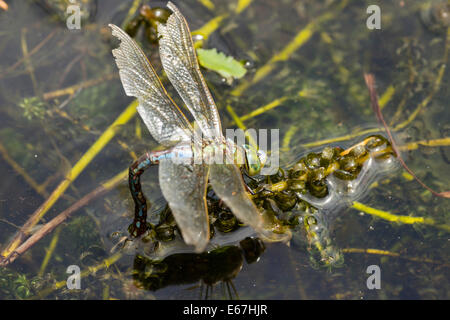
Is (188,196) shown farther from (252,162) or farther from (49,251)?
(49,251)

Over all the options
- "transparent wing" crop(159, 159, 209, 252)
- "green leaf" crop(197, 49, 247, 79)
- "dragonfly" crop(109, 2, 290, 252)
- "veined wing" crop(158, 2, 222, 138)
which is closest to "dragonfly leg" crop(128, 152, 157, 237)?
"dragonfly" crop(109, 2, 290, 252)

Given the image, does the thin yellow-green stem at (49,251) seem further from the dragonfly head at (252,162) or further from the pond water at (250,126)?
the dragonfly head at (252,162)

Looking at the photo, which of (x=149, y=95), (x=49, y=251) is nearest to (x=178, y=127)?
(x=149, y=95)

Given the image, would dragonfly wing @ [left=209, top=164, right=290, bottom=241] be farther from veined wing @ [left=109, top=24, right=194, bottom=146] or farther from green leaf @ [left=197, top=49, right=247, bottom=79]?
green leaf @ [left=197, top=49, right=247, bottom=79]

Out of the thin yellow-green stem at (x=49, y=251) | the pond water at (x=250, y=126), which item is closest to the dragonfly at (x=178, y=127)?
the pond water at (x=250, y=126)

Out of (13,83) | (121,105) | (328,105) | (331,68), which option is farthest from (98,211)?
(331,68)

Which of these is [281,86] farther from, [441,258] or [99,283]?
[99,283]
